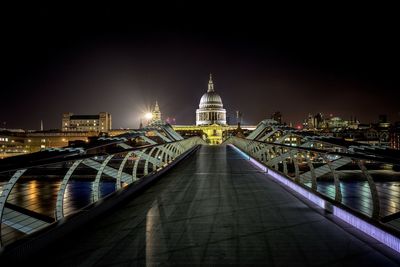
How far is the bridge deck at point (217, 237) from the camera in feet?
12.8

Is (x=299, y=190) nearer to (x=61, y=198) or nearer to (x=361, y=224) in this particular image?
(x=361, y=224)

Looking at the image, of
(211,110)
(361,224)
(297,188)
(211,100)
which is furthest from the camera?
(211,100)

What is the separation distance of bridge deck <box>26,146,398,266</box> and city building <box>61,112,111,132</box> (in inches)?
7087

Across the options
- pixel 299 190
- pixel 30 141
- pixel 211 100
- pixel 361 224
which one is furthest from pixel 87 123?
pixel 361 224

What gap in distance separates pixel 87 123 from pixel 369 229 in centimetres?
18714

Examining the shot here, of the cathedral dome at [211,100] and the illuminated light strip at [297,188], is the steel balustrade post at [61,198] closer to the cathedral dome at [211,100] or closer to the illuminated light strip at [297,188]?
the illuminated light strip at [297,188]

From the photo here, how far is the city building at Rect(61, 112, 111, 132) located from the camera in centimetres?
18168

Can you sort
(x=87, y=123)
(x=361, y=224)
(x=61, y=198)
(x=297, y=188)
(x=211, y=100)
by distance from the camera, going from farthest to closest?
(x=87, y=123)
(x=211, y=100)
(x=297, y=188)
(x=361, y=224)
(x=61, y=198)

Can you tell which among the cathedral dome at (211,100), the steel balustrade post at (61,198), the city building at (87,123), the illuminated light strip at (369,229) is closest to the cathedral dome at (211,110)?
the cathedral dome at (211,100)

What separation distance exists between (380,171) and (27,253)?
160ft

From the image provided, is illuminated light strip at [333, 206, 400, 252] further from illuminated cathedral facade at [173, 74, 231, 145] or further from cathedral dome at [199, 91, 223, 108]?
cathedral dome at [199, 91, 223, 108]

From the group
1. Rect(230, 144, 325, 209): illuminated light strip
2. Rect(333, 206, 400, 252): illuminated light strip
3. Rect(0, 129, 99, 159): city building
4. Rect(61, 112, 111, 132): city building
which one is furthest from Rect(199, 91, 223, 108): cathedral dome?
Rect(333, 206, 400, 252): illuminated light strip

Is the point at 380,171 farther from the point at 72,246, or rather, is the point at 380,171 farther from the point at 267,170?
the point at 72,246

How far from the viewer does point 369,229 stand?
15.6ft
